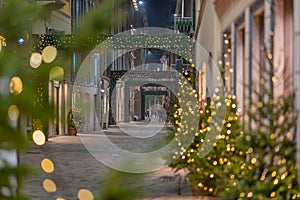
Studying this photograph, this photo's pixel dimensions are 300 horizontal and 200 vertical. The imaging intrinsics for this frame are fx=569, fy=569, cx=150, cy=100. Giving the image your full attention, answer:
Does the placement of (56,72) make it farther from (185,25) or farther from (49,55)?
(185,25)

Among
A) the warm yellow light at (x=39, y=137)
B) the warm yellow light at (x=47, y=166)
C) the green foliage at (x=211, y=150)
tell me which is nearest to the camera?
the warm yellow light at (x=39, y=137)

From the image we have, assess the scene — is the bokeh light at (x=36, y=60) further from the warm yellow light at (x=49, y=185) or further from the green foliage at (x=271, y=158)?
the green foliage at (x=271, y=158)

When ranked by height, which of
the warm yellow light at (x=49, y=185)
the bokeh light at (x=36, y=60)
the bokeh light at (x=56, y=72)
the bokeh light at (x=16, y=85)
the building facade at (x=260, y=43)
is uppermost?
the building facade at (x=260, y=43)

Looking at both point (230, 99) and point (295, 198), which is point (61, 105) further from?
point (230, 99)

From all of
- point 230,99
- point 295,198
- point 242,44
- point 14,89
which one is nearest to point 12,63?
point 14,89

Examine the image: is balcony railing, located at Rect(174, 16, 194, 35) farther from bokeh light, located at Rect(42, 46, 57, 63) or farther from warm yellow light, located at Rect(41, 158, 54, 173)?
bokeh light, located at Rect(42, 46, 57, 63)

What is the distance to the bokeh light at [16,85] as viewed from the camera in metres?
0.75

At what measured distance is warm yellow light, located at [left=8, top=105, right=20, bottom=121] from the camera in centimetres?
75

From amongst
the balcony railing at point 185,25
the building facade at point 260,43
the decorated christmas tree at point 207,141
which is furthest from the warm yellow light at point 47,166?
the balcony railing at point 185,25

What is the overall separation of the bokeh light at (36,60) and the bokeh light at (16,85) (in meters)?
0.03

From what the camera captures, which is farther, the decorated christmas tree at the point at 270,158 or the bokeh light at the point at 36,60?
the decorated christmas tree at the point at 270,158

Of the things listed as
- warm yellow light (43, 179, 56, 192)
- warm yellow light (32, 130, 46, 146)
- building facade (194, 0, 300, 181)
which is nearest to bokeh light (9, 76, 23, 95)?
warm yellow light (32, 130, 46, 146)

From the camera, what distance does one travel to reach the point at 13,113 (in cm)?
75

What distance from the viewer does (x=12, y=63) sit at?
2.49 feet
